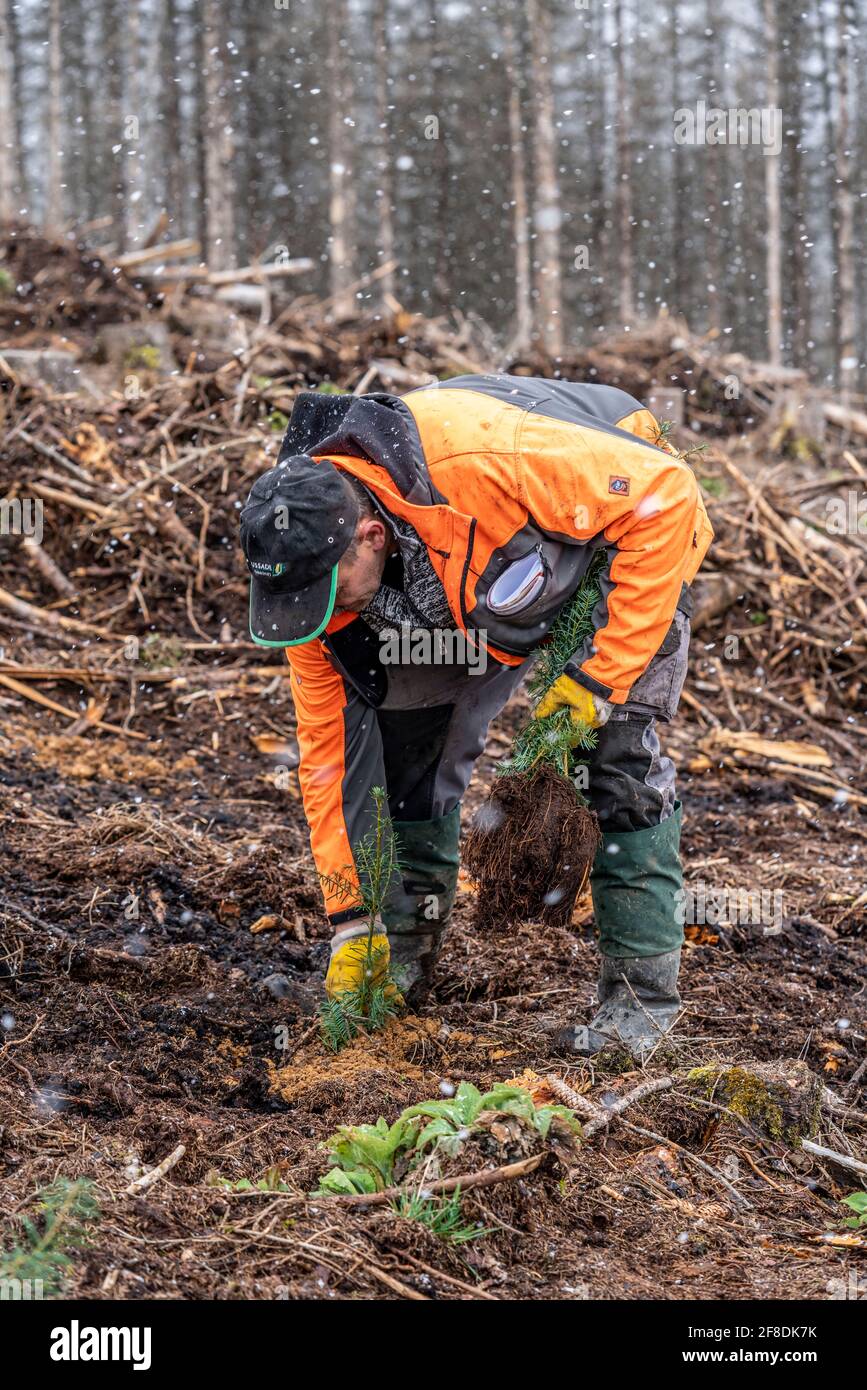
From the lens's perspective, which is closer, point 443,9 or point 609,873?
point 609,873

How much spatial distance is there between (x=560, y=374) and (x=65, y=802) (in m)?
7.06

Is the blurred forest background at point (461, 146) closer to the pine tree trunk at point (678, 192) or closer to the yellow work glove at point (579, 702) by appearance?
the pine tree trunk at point (678, 192)

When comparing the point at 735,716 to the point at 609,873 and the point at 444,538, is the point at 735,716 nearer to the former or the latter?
the point at 609,873

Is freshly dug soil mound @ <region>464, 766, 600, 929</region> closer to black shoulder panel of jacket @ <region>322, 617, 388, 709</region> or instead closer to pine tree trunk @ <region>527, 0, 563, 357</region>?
black shoulder panel of jacket @ <region>322, 617, 388, 709</region>

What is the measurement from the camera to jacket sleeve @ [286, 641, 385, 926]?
3.18 metres

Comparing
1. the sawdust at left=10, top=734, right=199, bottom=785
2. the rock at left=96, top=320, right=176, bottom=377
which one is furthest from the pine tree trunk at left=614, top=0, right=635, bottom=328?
the sawdust at left=10, top=734, right=199, bottom=785

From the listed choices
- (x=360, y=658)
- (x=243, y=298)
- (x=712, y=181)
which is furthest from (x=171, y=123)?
(x=360, y=658)

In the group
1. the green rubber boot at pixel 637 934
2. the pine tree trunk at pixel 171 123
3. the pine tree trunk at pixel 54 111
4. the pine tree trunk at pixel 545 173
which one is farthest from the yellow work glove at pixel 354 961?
the pine tree trunk at pixel 54 111

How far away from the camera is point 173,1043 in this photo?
3164mm

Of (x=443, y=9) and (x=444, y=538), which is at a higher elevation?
(x=443, y=9)

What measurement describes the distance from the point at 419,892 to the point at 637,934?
67cm

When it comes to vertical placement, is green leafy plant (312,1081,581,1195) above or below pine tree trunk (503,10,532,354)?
below

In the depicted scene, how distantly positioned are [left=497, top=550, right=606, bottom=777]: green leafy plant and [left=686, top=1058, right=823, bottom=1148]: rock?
2.69 feet
